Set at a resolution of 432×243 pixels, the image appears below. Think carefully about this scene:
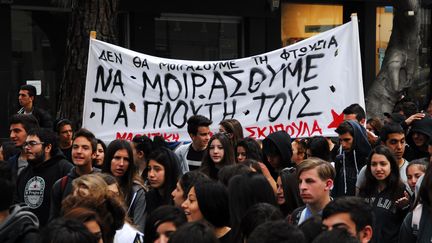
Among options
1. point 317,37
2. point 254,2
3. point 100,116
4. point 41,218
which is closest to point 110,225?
point 41,218

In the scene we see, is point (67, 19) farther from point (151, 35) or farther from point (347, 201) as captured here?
point (347, 201)

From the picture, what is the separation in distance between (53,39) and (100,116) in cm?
507

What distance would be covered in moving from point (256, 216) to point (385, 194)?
235 centimetres

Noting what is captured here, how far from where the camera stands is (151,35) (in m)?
14.2

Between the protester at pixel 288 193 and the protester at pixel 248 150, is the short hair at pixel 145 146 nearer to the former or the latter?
the protester at pixel 248 150

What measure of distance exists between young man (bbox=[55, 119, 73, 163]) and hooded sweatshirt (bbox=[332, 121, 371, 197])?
2.65 meters

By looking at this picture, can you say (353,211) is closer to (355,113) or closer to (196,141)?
(196,141)

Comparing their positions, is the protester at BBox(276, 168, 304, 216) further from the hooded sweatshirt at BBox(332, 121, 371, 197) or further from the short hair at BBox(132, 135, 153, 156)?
the short hair at BBox(132, 135, 153, 156)

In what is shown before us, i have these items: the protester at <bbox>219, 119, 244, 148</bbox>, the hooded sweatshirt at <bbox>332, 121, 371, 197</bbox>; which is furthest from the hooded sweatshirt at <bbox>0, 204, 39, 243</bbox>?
the protester at <bbox>219, 119, 244, 148</bbox>

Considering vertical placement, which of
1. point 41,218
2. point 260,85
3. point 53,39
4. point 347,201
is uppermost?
point 53,39

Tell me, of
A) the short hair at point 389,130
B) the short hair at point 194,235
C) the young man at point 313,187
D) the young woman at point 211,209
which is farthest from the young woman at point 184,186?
the short hair at point 389,130

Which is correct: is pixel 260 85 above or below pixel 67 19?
below

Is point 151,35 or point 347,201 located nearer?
point 347,201

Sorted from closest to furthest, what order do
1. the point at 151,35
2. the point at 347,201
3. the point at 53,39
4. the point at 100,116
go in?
the point at 347,201
the point at 100,116
the point at 53,39
the point at 151,35
